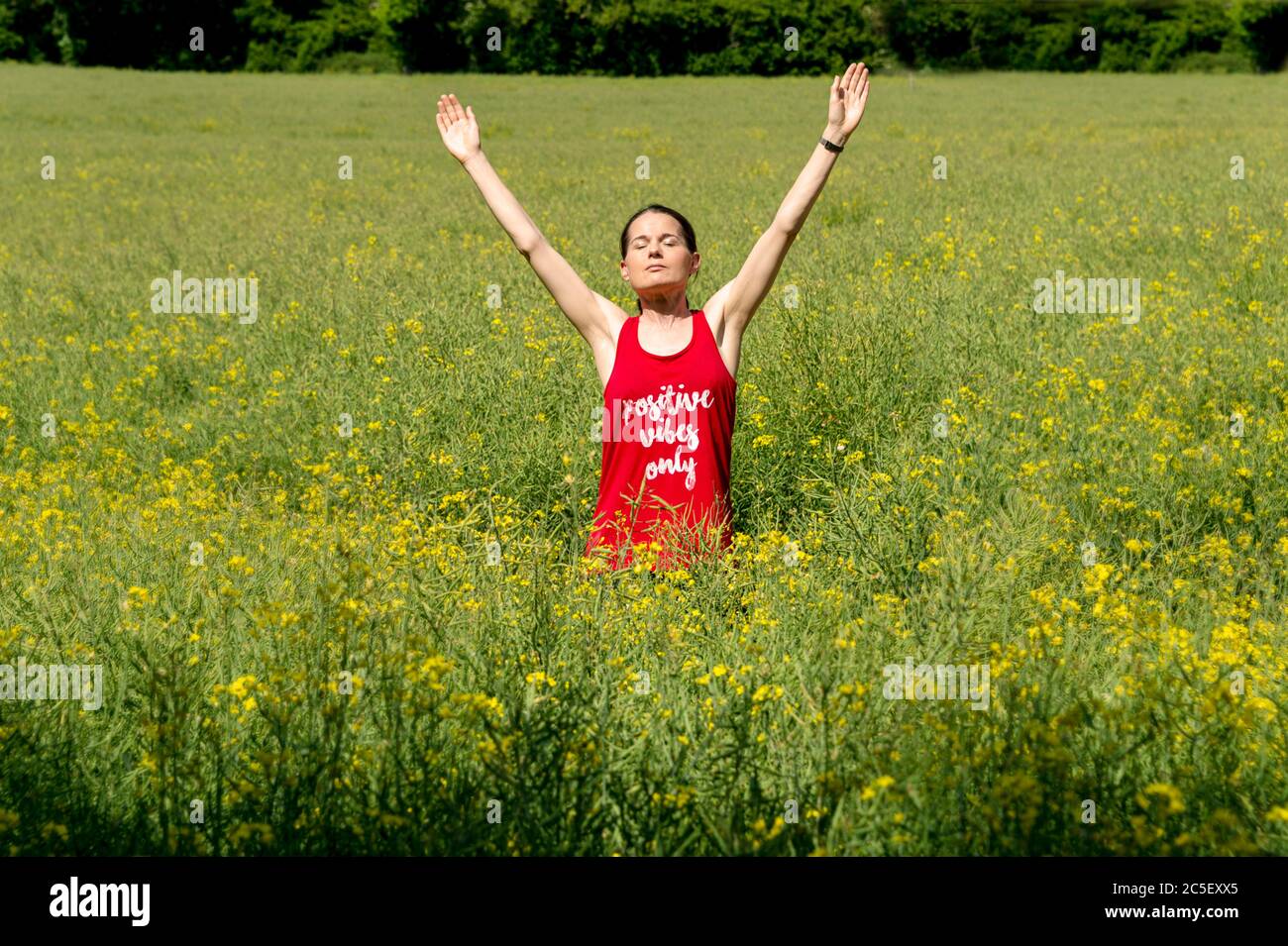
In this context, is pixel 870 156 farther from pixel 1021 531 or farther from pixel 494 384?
pixel 1021 531

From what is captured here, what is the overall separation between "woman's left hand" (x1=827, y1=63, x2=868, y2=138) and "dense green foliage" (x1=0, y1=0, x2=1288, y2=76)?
50.6m

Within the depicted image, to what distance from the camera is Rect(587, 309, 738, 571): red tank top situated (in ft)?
12.9

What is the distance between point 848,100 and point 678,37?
57.2m

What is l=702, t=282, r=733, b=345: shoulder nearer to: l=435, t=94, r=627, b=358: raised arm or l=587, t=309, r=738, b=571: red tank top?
l=587, t=309, r=738, b=571: red tank top

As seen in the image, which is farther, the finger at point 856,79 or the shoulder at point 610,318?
the shoulder at point 610,318

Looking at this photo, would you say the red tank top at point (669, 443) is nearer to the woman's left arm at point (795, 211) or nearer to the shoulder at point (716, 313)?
the shoulder at point (716, 313)

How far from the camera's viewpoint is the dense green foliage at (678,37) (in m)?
52.9

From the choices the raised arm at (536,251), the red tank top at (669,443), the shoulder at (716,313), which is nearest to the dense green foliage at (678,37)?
the raised arm at (536,251)

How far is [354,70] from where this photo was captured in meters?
58.4

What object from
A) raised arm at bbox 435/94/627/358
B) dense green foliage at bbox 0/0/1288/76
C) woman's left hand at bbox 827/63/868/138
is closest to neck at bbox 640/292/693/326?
raised arm at bbox 435/94/627/358

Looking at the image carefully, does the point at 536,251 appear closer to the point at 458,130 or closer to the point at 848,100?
the point at 458,130

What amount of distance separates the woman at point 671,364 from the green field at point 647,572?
0.22m

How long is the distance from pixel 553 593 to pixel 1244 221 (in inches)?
367

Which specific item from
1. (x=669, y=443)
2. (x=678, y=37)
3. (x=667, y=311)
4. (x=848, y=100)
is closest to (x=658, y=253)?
(x=667, y=311)
